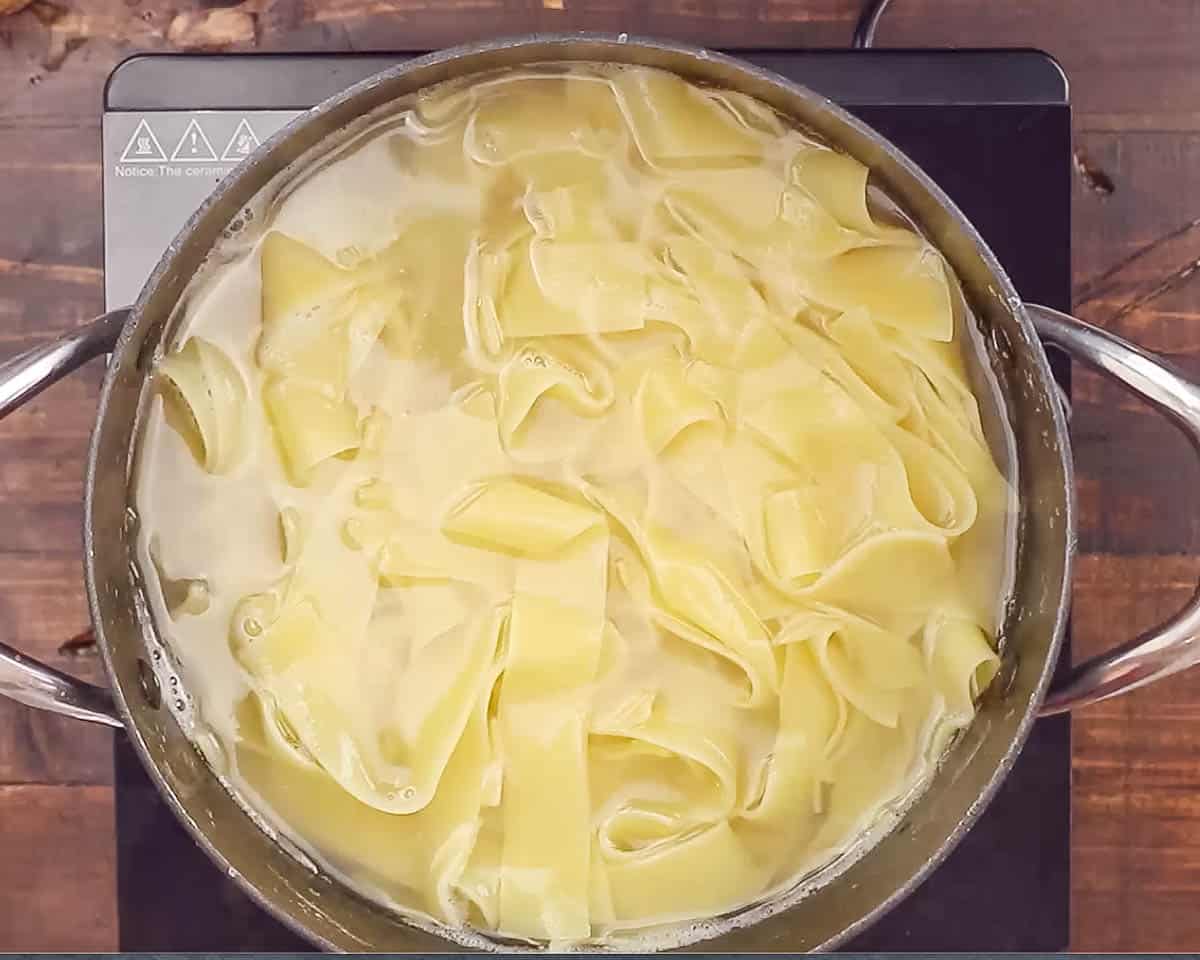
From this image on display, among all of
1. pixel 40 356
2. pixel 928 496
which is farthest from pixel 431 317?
pixel 928 496

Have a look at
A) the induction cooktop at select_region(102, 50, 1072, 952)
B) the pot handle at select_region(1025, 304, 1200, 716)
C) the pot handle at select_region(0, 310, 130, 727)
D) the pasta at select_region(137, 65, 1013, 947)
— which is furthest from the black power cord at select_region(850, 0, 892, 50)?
the pot handle at select_region(0, 310, 130, 727)

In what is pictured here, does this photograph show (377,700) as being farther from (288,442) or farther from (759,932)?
(759,932)

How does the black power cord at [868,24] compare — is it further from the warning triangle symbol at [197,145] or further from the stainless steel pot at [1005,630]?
the warning triangle symbol at [197,145]

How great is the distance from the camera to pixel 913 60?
99 centimetres

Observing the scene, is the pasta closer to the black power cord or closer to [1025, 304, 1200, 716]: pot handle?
[1025, 304, 1200, 716]: pot handle

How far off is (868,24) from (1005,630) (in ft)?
1.71

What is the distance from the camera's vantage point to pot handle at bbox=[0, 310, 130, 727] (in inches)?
31.3

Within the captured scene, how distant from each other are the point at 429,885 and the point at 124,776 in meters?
0.28

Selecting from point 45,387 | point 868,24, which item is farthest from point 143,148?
point 868,24

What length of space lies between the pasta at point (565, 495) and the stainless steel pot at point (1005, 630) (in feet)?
0.08

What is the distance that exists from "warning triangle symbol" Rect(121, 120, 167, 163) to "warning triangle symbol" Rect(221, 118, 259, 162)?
0.17ft

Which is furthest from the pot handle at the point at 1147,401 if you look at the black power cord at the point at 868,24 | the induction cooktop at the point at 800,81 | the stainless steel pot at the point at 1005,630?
the black power cord at the point at 868,24

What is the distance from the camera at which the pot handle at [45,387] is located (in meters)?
0.79

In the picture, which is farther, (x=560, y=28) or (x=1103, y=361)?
(x=560, y=28)
